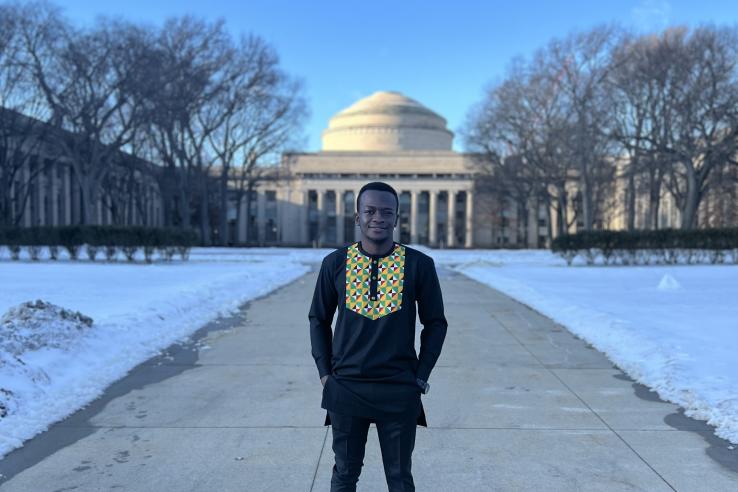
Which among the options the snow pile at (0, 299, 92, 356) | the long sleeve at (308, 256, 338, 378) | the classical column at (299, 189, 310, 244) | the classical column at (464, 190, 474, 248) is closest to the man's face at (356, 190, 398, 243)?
the long sleeve at (308, 256, 338, 378)

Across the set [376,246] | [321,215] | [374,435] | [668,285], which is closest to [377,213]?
[376,246]

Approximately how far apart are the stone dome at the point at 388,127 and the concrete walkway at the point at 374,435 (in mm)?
72612

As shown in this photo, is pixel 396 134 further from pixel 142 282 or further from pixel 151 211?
pixel 142 282

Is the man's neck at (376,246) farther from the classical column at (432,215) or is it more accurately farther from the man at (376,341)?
the classical column at (432,215)

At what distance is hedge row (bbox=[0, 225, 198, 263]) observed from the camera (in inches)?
958

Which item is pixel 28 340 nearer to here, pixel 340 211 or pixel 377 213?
pixel 377 213

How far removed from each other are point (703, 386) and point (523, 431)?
2091 mm

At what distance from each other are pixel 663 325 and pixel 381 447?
7.65m

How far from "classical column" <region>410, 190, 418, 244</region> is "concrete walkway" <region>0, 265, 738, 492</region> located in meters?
65.8

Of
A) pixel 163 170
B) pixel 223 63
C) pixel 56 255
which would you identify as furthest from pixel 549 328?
pixel 163 170

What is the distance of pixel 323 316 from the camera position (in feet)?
9.30

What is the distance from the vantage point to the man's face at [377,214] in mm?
2707

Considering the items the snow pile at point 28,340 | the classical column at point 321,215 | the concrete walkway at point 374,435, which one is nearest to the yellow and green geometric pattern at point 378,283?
the concrete walkway at point 374,435

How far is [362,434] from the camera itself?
2.74 meters
